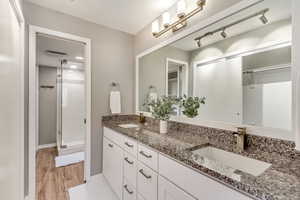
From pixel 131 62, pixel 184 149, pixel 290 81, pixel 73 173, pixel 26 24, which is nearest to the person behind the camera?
pixel 290 81

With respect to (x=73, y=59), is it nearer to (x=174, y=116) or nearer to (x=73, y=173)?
(x=73, y=173)

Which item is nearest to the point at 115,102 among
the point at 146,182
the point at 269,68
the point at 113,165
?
the point at 113,165

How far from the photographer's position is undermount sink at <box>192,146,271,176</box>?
2.79 ft

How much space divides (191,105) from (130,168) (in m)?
0.91

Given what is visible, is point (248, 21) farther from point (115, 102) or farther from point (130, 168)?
point (115, 102)

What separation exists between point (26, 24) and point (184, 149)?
2.22m

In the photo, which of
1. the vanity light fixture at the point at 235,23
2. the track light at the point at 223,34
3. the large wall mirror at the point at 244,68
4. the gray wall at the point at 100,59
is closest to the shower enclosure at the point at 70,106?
the gray wall at the point at 100,59

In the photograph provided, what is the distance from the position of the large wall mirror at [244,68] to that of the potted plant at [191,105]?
2.0 inches

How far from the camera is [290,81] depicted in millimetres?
911

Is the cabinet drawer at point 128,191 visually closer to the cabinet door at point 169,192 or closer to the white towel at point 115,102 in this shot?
the cabinet door at point 169,192

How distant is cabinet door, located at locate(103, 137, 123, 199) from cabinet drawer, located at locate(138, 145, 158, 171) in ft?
1.41

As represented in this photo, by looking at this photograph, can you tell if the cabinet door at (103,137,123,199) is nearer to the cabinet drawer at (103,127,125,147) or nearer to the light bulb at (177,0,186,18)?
the cabinet drawer at (103,127,125,147)

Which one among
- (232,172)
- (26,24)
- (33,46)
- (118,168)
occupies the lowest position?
(118,168)

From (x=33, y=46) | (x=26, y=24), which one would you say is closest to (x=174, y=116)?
(x=33, y=46)
